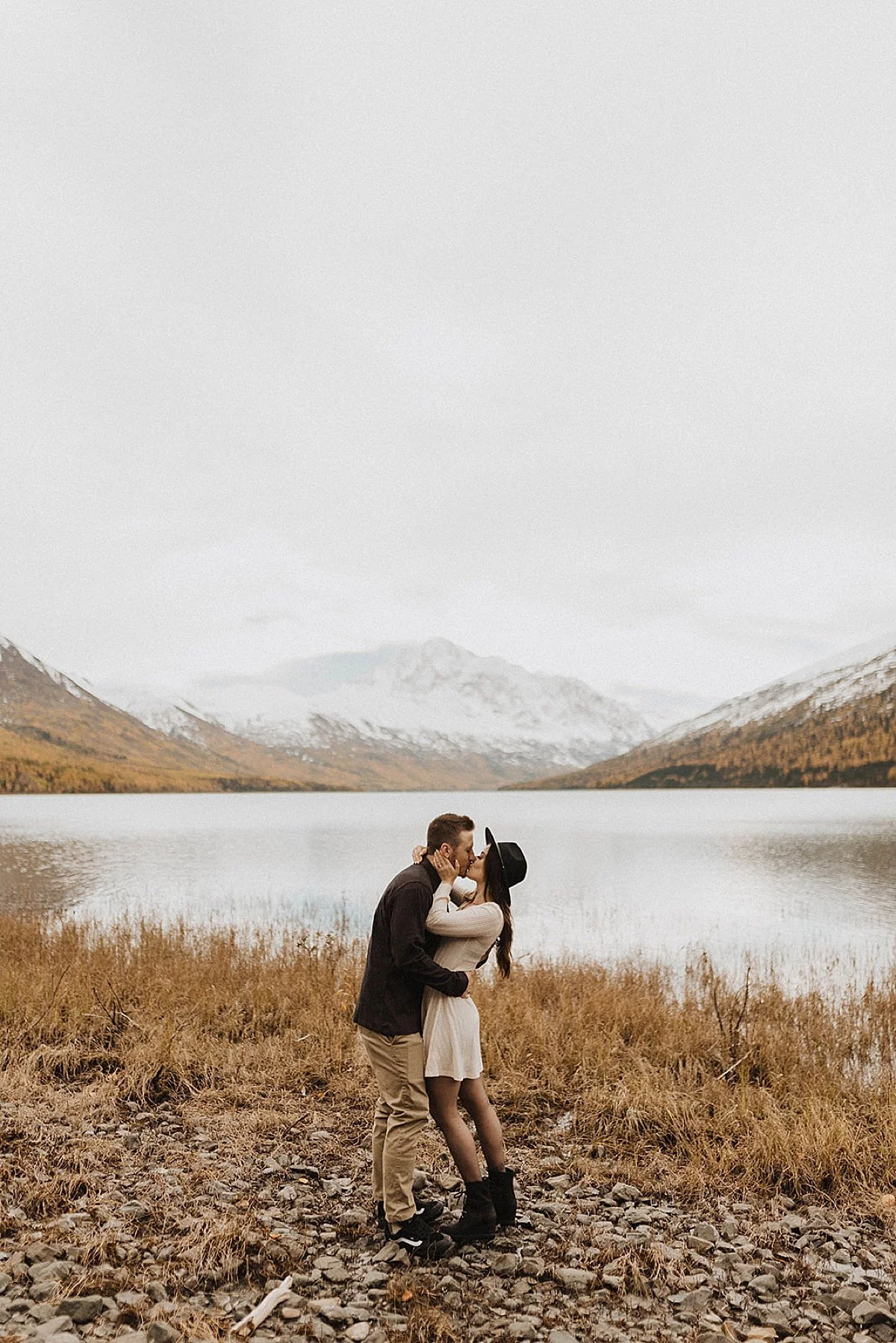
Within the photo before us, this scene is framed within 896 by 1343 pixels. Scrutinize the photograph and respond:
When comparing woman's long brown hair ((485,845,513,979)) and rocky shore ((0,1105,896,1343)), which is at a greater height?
A: woman's long brown hair ((485,845,513,979))

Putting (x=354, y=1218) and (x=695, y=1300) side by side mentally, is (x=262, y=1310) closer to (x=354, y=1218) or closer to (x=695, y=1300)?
(x=354, y=1218)

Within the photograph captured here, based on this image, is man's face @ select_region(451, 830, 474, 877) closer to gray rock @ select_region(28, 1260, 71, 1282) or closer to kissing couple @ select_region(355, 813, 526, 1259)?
kissing couple @ select_region(355, 813, 526, 1259)

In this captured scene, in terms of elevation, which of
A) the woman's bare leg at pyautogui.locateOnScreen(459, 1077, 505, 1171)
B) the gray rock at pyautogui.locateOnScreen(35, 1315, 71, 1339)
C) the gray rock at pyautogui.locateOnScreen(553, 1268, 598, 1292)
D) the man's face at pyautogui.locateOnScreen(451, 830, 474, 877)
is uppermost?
the man's face at pyautogui.locateOnScreen(451, 830, 474, 877)

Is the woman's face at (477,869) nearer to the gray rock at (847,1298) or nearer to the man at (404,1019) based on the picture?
the man at (404,1019)

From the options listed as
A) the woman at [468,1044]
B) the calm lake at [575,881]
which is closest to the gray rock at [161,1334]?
the woman at [468,1044]

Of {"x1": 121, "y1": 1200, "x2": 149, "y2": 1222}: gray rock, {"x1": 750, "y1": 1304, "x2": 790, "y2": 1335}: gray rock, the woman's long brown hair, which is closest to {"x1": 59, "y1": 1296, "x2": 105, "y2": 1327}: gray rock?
{"x1": 121, "y1": 1200, "x2": 149, "y2": 1222}: gray rock

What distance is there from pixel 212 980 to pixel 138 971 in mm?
982

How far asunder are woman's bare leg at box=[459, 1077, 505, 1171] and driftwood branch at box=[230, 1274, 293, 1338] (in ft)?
4.48

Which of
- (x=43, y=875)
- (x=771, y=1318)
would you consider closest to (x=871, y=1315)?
(x=771, y=1318)

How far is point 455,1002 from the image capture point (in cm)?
551

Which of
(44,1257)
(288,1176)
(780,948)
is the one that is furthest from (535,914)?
(44,1257)

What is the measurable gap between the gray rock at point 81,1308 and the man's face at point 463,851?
2880 mm

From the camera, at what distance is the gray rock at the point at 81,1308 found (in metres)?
4.33

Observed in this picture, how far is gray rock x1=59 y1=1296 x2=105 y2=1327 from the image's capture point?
433 cm
